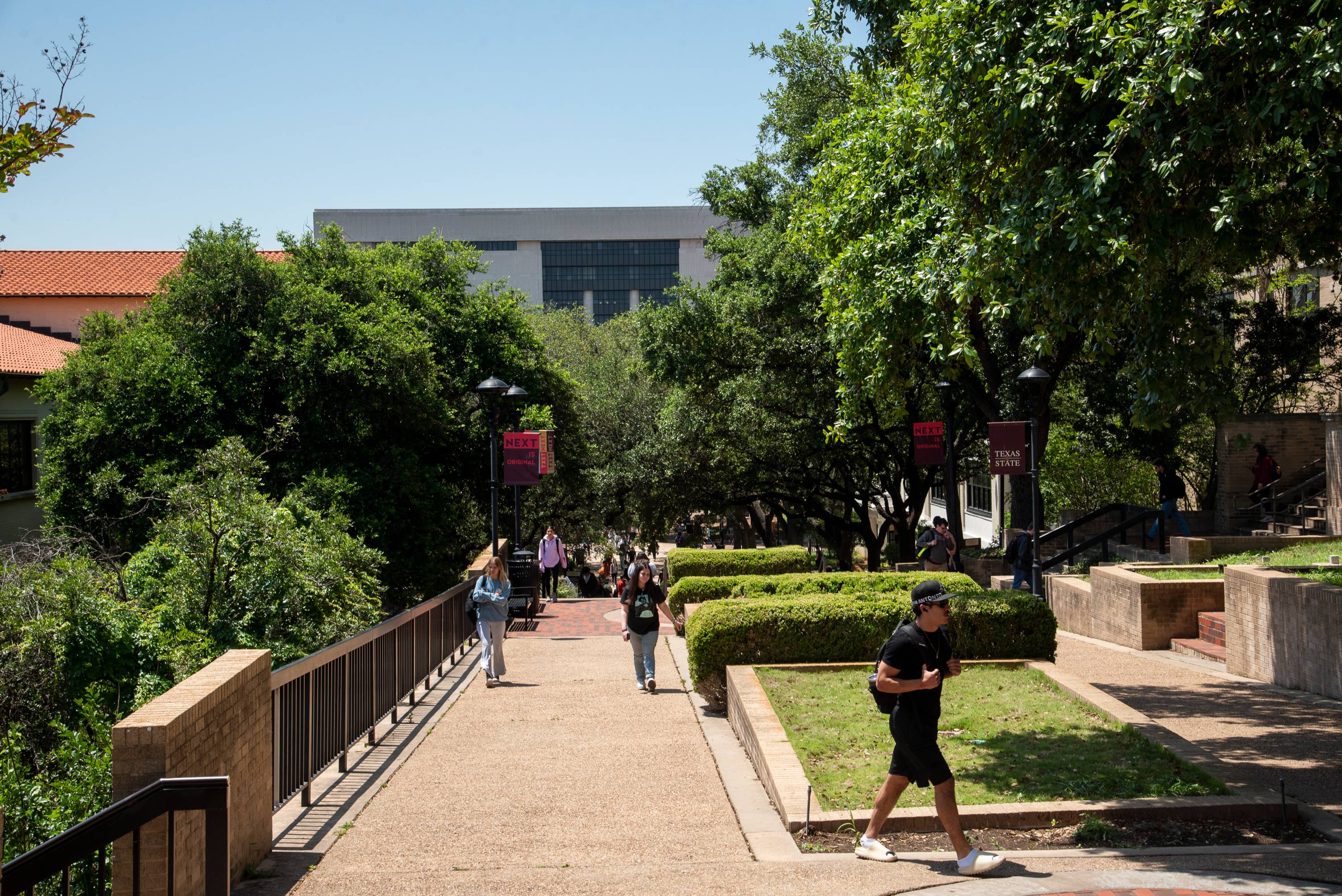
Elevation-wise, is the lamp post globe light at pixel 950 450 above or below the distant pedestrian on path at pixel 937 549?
above

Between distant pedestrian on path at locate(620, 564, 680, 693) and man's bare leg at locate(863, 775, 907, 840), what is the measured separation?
6.18 meters

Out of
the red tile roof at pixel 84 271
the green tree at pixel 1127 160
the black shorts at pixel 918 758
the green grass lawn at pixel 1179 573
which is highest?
the red tile roof at pixel 84 271

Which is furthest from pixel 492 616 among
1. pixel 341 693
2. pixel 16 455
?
pixel 16 455

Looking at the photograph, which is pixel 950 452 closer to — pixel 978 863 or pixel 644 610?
pixel 644 610

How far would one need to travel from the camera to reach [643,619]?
1207 centimetres

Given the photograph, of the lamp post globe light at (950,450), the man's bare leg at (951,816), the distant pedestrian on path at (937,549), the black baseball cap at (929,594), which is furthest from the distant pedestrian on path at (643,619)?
the lamp post globe light at (950,450)

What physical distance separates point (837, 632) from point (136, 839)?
7697mm

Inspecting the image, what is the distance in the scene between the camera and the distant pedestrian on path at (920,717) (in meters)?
5.74

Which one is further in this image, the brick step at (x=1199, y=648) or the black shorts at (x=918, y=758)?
the brick step at (x=1199, y=648)

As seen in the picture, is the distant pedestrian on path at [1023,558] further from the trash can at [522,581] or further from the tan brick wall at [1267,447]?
the trash can at [522,581]

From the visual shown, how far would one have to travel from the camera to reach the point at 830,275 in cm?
1553

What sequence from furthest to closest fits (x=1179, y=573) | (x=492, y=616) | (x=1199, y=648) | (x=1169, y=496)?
1. (x=1169, y=496)
2. (x=1179, y=573)
3. (x=1199, y=648)
4. (x=492, y=616)

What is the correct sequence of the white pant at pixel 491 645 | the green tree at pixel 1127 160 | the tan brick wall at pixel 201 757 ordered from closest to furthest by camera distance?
the tan brick wall at pixel 201 757 < the green tree at pixel 1127 160 < the white pant at pixel 491 645

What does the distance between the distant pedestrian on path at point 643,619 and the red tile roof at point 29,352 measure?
19853mm
